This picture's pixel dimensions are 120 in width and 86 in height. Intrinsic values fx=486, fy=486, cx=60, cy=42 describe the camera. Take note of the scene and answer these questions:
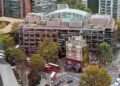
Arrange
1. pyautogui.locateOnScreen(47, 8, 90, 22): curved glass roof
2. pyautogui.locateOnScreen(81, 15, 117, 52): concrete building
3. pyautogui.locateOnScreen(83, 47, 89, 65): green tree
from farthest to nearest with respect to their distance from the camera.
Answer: pyautogui.locateOnScreen(47, 8, 90, 22): curved glass roof, pyautogui.locateOnScreen(81, 15, 117, 52): concrete building, pyautogui.locateOnScreen(83, 47, 89, 65): green tree

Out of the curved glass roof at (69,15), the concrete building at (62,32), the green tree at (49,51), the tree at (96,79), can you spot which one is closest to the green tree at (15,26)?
the concrete building at (62,32)

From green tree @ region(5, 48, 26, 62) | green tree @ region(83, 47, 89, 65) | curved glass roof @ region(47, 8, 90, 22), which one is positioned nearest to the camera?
green tree @ region(5, 48, 26, 62)

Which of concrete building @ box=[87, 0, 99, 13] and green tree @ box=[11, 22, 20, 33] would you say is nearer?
green tree @ box=[11, 22, 20, 33]

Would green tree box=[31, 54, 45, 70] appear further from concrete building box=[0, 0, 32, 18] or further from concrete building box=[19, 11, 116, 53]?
concrete building box=[0, 0, 32, 18]

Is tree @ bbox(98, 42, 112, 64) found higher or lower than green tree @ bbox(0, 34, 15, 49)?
lower

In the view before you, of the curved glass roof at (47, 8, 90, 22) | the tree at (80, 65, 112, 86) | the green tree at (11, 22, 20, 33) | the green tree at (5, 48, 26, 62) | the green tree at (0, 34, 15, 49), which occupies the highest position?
the curved glass roof at (47, 8, 90, 22)

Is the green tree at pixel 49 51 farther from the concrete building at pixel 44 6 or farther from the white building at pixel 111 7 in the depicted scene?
the white building at pixel 111 7

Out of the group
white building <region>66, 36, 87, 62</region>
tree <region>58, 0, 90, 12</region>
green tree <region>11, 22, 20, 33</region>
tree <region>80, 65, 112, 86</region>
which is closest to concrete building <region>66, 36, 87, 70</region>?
white building <region>66, 36, 87, 62</region>
